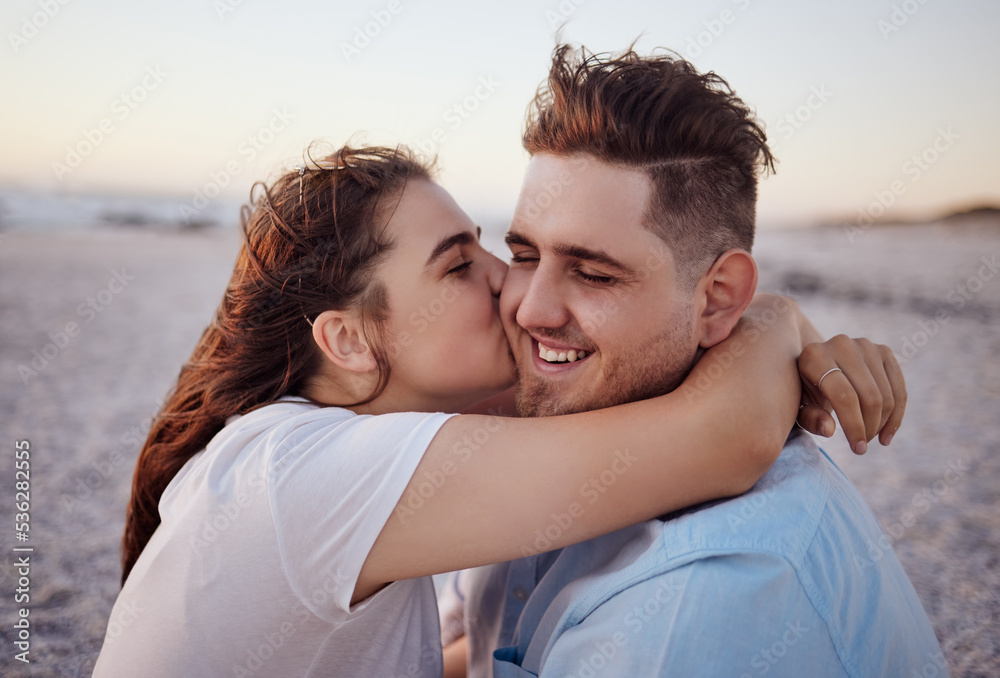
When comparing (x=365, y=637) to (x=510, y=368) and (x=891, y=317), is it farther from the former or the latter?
(x=891, y=317)

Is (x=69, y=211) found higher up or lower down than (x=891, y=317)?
lower down

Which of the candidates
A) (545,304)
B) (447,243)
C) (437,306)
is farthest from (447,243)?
(545,304)

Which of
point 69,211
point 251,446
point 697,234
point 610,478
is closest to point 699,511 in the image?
point 610,478

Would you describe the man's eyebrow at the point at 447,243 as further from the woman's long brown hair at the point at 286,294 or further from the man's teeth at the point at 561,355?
the man's teeth at the point at 561,355

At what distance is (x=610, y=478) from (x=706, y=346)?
785 mm

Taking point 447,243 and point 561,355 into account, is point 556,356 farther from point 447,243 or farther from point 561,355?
point 447,243

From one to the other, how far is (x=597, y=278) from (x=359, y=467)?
1.00 meters

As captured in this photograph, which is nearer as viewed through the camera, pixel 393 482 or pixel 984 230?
pixel 393 482

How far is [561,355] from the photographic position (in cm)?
230

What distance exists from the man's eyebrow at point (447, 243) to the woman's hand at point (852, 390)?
1.29 metres

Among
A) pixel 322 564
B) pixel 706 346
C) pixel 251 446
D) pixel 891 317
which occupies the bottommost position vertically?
pixel 891 317

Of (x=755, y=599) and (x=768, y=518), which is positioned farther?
(x=768, y=518)

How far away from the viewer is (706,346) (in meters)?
2.26

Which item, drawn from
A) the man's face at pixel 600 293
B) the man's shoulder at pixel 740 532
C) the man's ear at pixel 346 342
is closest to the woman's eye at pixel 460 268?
the man's face at pixel 600 293
